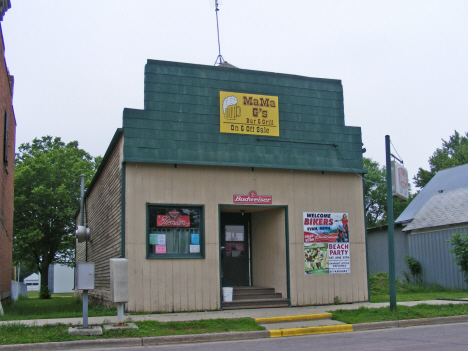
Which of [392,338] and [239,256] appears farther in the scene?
[239,256]

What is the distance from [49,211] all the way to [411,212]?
24542mm

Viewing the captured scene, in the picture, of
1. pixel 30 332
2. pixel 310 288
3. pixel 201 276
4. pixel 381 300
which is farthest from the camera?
pixel 381 300

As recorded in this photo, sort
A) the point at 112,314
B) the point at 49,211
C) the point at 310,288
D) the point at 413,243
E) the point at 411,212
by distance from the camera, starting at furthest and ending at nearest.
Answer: the point at 49,211 → the point at 411,212 → the point at 413,243 → the point at 310,288 → the point at 112,314

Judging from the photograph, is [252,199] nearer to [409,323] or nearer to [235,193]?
[235,193]

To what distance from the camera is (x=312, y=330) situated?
10.9m

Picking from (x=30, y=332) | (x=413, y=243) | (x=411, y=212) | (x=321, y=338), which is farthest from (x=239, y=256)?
(x=411, y=212)

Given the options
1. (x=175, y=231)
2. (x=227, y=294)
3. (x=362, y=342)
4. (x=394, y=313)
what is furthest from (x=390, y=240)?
(x=175, y=231)

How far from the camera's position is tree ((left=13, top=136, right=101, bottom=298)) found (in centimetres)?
3600

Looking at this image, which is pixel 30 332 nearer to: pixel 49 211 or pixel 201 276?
pixel 201 276

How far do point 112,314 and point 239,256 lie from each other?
203 inches

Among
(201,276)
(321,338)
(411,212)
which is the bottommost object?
(321,338)

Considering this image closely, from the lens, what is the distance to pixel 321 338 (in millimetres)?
10070

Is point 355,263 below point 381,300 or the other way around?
the other way around

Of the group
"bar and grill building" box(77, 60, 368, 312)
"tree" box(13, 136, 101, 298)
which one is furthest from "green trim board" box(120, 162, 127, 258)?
"tree" box(13, 136, 101, 298)
